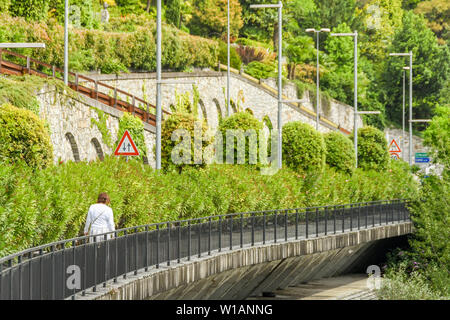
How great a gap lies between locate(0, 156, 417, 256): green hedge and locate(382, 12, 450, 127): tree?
1838 inches

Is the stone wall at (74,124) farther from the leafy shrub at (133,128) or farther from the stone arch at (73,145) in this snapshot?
the leafy shrub at (133,128)

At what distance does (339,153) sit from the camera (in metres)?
47.2

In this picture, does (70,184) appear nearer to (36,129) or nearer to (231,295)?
(36,129)

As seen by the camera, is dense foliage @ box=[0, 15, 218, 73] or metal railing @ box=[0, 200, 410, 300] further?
dense foliage @ box=[0, 15, 218, 73]

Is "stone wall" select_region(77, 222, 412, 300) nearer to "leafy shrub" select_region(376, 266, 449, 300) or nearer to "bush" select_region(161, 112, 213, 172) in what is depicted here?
"leafy shrub" select_region(376, 266, 449, 300)

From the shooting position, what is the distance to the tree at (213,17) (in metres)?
80.1

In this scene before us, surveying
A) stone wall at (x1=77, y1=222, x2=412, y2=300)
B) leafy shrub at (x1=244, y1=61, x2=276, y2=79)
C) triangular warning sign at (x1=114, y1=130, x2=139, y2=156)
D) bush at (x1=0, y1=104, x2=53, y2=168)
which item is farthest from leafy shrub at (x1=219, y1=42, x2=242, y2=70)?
bush at (x1=0, y1=104, x2=53, y2=168)

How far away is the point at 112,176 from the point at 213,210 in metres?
5.31

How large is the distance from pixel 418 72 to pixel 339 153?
1886 inches

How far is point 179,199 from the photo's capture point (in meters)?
29.7

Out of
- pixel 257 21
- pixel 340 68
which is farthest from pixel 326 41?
pixel 257 21

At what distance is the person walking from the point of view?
19984 millimetres

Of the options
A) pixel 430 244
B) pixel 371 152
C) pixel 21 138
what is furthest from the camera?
pixel 371 152

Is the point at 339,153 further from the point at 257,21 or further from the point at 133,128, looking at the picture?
the point at 257,21
